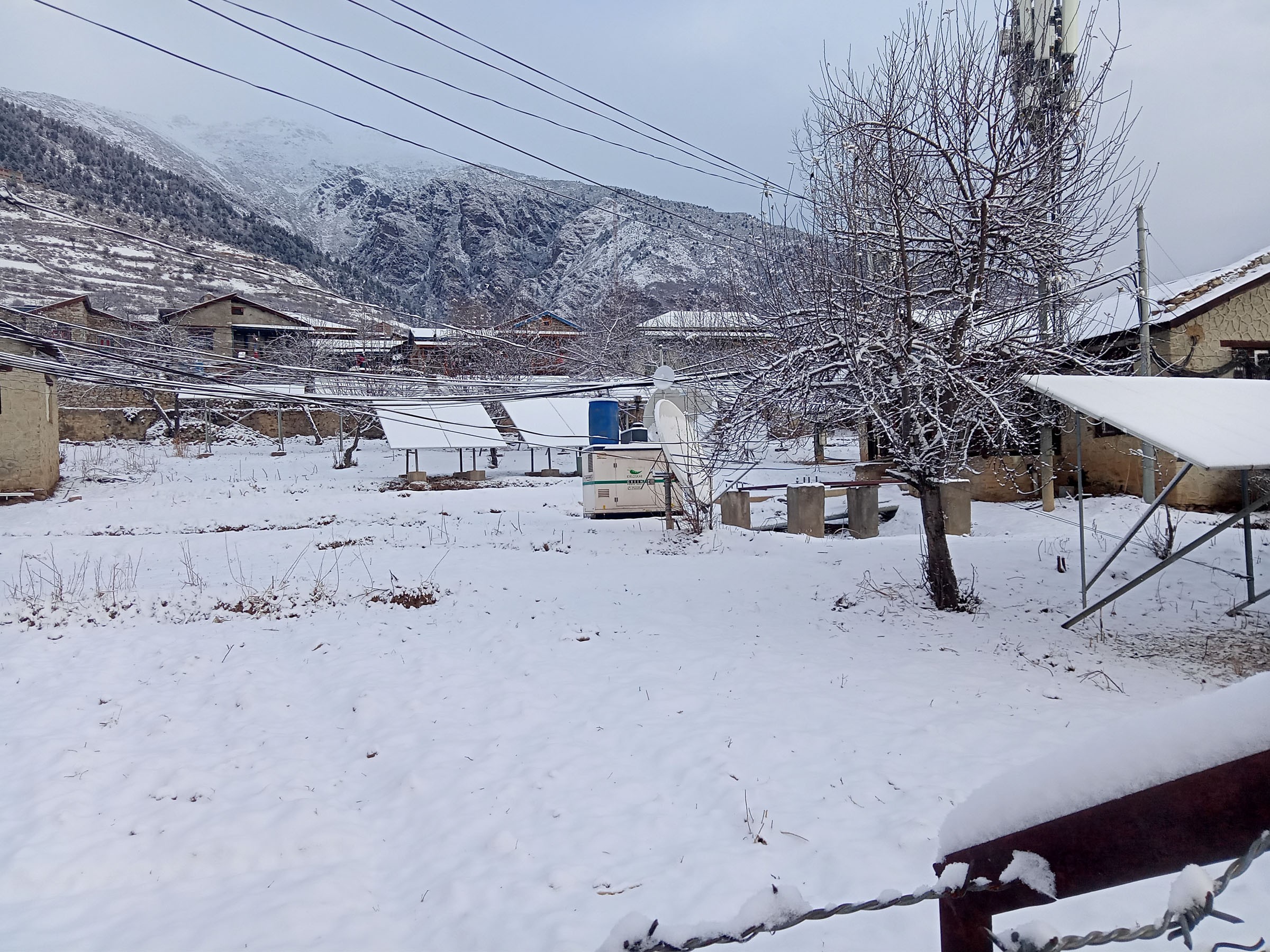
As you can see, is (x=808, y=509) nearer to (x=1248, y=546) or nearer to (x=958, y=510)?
(x=958, y=510)

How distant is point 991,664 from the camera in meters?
7.20

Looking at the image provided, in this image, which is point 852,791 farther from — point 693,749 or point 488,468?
point 488,468

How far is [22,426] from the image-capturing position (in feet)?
64.3

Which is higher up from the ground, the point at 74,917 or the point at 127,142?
the point at 127,142

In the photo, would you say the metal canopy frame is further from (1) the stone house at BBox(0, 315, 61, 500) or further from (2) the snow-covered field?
(1) the stone house at BBox(0, 315, 61, 500)

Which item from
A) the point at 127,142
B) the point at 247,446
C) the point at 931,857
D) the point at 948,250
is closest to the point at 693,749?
the point at 931,857

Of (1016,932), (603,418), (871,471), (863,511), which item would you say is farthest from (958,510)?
(1016,932)

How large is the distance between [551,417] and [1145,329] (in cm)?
2218

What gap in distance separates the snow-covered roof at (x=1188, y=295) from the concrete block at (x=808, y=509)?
19.9 feet

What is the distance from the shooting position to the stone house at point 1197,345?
15219 millimetres

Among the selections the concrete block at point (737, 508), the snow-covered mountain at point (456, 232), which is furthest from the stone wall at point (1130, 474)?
the snow-covered mountain at point (456, 232)

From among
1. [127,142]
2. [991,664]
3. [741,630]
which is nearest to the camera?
[991,664]

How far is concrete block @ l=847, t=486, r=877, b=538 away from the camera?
1561 centimetres

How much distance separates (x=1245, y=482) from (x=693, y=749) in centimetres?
654
